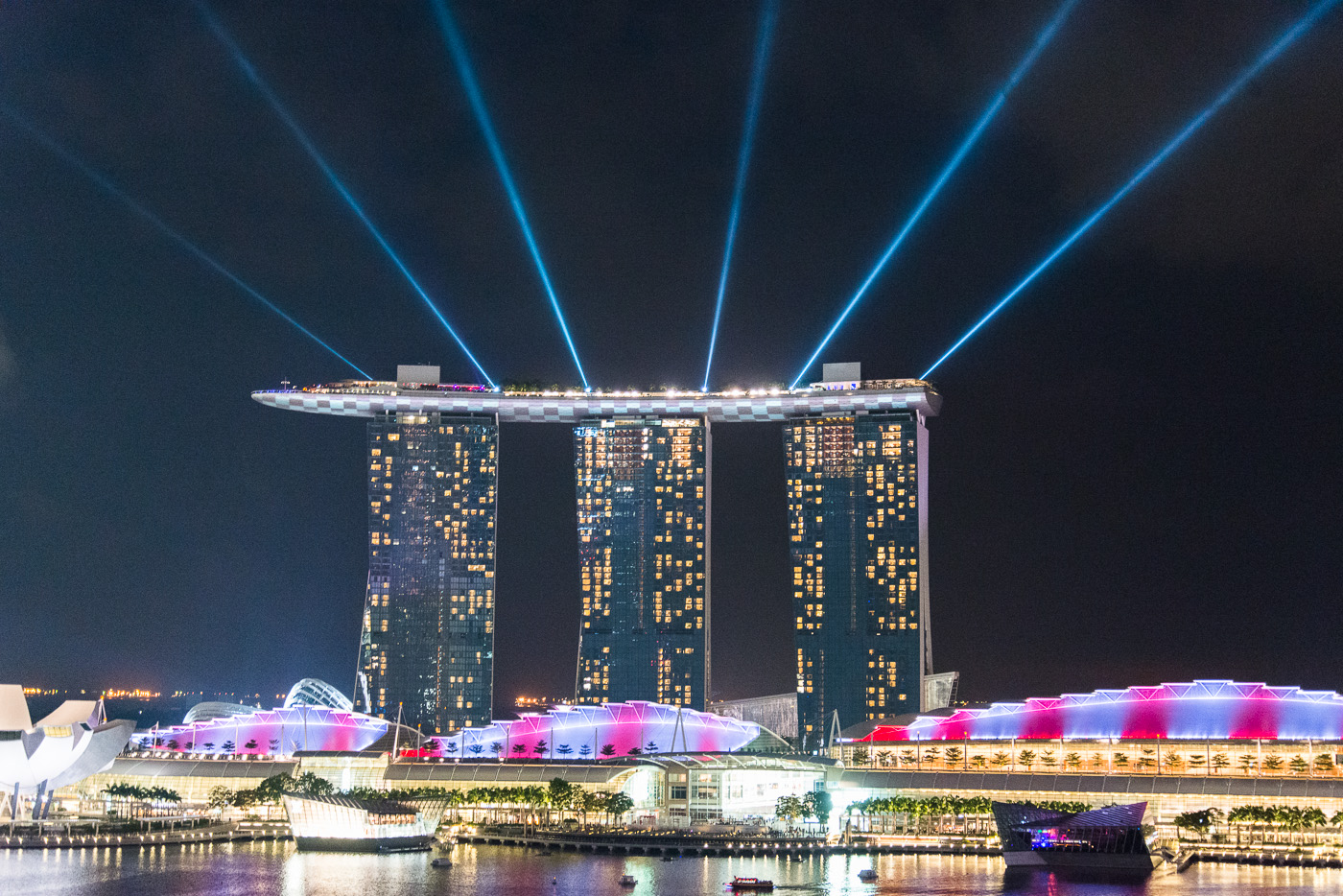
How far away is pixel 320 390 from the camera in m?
187

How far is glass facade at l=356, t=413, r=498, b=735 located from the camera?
186500mm

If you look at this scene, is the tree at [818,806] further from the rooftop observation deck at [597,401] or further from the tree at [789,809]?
the rooftop observation deck at [597,401]

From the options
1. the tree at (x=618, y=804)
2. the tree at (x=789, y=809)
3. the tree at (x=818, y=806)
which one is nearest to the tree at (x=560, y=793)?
the tree at (x=618, y=804)

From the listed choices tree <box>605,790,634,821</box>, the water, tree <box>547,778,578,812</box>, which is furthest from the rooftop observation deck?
the water

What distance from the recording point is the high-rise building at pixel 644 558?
188 meters

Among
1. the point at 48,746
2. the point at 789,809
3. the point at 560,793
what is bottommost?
the point at 789,809

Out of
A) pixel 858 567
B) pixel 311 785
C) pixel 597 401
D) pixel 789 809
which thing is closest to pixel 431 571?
pixel 597 401

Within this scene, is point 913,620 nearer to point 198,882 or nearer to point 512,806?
point 512,806

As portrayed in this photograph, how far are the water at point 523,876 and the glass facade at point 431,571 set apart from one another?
68623mm

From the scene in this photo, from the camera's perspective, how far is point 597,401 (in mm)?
189000

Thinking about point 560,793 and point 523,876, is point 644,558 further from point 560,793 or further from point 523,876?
point 523,876

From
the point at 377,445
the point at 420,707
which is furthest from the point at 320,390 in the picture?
the point at 420,707

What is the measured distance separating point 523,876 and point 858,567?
90.3m

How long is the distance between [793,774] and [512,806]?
2543 centimetres
